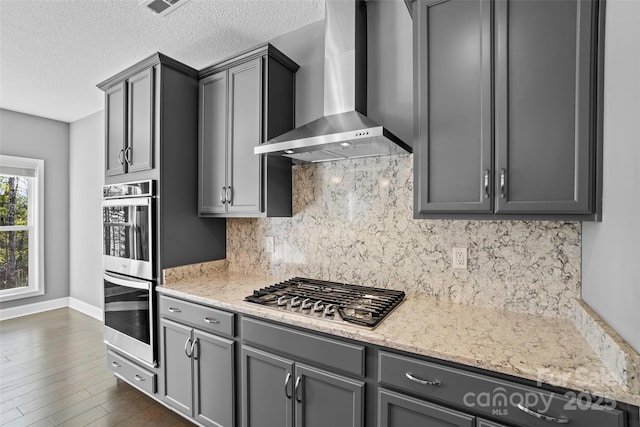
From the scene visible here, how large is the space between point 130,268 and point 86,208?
2.88 metres

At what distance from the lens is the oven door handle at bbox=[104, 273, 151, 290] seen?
2436 mm

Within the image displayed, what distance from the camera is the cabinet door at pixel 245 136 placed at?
91.9 inches

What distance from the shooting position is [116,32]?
257cm

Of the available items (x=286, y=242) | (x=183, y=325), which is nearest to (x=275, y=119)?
(x=286, y=242)

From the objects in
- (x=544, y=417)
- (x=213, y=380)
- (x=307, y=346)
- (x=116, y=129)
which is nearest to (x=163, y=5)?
(x=116, y=129)

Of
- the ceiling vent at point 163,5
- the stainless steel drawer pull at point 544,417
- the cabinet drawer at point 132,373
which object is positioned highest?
the ceiling vent at point 163,5

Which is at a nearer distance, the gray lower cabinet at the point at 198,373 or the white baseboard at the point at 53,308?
the gray lower cabinet at the point at 198,373

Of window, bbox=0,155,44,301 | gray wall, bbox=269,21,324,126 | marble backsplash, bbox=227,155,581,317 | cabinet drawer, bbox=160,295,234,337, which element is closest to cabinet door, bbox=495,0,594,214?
marble backsplash, bbox=227,155,581,317

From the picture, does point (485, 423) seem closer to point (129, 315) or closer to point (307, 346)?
point (307, 346)

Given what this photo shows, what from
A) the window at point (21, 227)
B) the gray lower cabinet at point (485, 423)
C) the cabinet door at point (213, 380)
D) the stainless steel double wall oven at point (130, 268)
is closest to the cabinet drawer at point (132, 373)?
the stainless steel double wall oven at point (130, 268)

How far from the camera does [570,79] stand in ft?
4.45

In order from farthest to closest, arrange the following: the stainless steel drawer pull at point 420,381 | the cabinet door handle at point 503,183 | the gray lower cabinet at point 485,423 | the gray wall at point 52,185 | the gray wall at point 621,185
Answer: the gray wall at point 52,185 < the cabinet door handle at point 503,183 < the stainless steel drawer pull at point 420,381 < the gray lower cabinet at point 485,423 < the gray wall at point 621,185

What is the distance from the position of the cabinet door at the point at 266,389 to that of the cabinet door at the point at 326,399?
0.07m

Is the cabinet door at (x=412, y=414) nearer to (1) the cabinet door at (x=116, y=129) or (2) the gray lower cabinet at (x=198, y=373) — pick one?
(2) the gray lower cabinet at (x=198, y=373)
